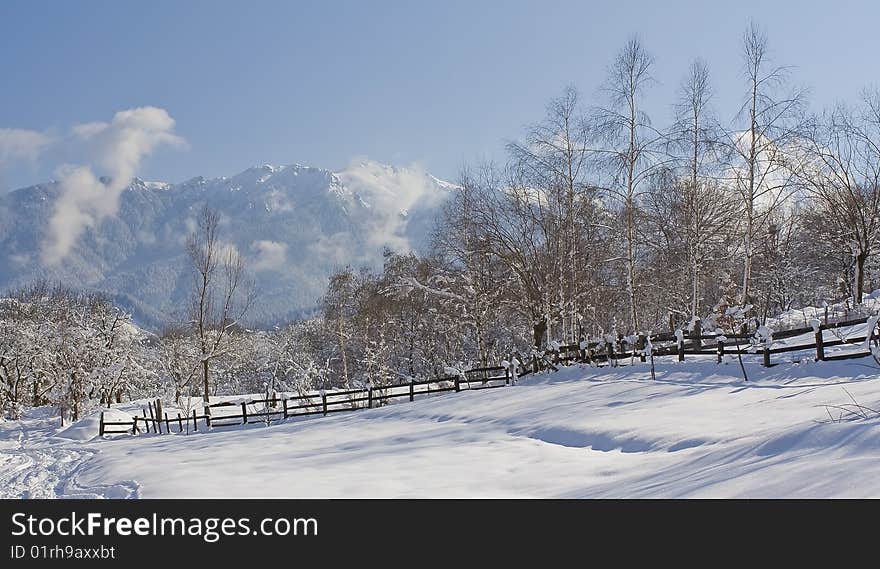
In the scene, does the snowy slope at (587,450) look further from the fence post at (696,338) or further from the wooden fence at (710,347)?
the fence post at (696,338)

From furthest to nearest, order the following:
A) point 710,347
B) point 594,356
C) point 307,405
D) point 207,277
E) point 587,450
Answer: point 207,277
point 307,405
point 594,356
point 710,347
point 587,450

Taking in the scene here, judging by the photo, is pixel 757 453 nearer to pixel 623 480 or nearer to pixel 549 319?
pixel 623 480

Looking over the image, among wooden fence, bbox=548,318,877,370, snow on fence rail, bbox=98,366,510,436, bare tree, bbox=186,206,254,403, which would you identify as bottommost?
snow on fence rail, bbox=98,366,510,436

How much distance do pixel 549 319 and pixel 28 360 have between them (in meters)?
31.8

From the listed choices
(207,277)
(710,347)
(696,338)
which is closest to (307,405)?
(207,277)

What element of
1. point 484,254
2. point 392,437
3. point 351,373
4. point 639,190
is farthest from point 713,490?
point 351,373

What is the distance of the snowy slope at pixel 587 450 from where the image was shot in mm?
5273

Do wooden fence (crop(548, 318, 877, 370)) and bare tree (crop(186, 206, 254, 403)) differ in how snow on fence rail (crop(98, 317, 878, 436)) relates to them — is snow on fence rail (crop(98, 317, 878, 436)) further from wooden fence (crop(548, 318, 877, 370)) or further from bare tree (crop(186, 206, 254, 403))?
bare tree (crop(186, 206, 254, 403))

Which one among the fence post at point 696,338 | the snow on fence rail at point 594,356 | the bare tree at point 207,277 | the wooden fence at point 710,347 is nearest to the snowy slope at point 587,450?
the wooden fence at point 710,347

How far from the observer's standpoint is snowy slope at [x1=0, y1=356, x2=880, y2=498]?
5273 millimetres

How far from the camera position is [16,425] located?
29.9 metres

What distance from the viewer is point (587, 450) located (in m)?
9.55

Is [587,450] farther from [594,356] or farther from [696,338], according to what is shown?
[594,356]

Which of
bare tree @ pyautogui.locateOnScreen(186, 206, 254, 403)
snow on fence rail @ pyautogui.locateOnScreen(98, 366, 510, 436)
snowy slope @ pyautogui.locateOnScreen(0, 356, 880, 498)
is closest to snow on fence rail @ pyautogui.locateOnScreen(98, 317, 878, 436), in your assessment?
snow on fence rail @ pyautogui.locateOnScreen(98, 366, 510, 436)
